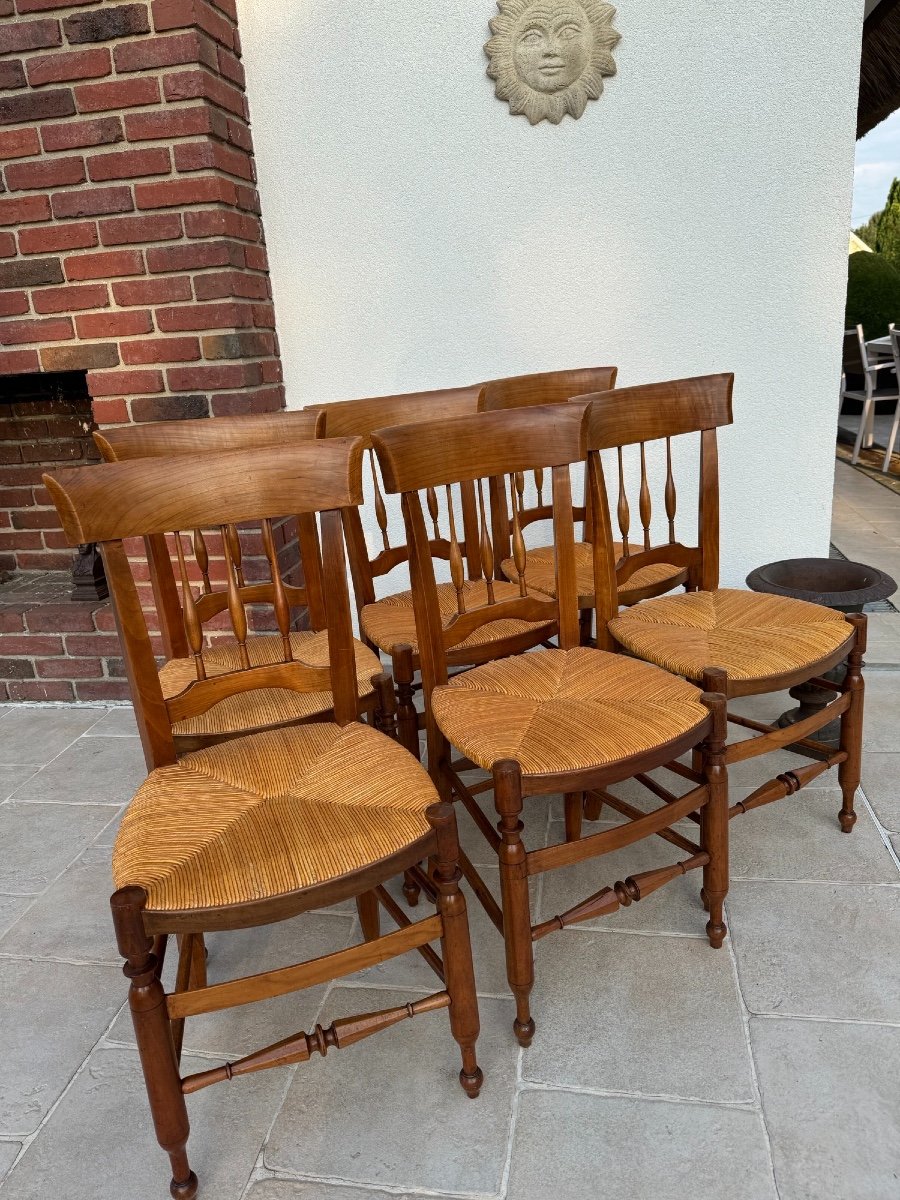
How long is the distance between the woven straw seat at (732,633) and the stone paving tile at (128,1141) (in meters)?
1.08

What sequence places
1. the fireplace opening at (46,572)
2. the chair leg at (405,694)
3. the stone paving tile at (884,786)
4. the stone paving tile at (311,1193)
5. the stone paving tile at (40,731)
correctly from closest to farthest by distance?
the stone paving tile at (311,1193) < the chair leg at (405,694) < the stone paving tile at (884,786) < the stone paving tile at (40,731) < the fireplace opening at (46,572)

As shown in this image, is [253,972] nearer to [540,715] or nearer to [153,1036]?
[153,1036]

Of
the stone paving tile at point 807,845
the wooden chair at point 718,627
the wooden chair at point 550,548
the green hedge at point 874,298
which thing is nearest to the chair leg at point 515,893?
the wooden chair at point 718,627

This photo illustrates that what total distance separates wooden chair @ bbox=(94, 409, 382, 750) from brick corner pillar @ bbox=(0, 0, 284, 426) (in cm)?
75

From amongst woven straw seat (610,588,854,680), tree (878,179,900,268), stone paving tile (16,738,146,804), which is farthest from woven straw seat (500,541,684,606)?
tree (878,179,900,268)

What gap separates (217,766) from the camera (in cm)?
148

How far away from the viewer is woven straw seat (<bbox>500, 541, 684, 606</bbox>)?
7.24ft

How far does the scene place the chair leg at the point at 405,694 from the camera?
1.77 m

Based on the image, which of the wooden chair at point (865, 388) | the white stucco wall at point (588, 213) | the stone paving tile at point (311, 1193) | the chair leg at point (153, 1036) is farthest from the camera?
the wooden chair at point (865, 388)

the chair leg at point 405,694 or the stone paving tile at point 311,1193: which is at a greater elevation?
the chair leg at point 405,694

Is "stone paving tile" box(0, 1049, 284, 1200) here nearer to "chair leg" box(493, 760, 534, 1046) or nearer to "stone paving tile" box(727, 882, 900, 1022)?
"chair leg" box(493, 760, 534, 1046)

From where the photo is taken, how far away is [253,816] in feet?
4.33

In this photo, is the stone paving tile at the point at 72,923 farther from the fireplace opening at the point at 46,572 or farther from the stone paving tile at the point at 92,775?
the fireplace opening at the point at 46,572

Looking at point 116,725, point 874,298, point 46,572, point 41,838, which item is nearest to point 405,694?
point 41,838
